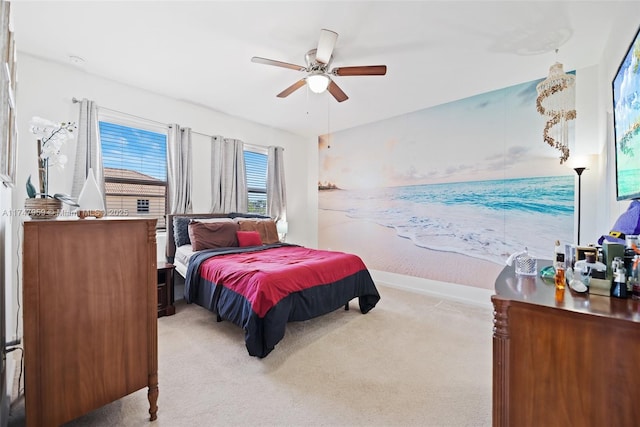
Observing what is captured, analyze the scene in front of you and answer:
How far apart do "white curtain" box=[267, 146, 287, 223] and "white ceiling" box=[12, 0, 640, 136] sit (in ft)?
5.22

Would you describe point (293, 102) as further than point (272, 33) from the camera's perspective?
Yes

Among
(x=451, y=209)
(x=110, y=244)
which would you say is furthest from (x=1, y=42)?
(x=451, y=209)

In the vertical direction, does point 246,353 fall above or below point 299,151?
below

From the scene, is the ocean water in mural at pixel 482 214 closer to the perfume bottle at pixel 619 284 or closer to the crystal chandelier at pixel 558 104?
the crystal chandelier at pixel 558 104

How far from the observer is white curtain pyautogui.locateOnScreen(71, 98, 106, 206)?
300 centimetres

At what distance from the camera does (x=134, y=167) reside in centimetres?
355

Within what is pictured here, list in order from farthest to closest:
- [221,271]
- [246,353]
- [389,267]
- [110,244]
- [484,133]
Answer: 1. [389,267]
2. [484,133]
3. [221,271]
4. [246,353]
5. [110,244]

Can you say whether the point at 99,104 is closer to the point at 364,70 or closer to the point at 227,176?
the point at 227,176

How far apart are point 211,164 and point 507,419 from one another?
4287mm

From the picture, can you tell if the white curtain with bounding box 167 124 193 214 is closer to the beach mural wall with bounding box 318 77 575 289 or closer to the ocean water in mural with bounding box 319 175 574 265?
the beach mural wall with bounding box 318 77 575 289

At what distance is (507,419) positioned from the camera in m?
0.94

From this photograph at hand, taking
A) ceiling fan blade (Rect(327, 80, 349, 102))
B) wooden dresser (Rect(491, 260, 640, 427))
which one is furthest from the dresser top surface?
ceiling fan blade (Rect(327, 80, 349, 102))

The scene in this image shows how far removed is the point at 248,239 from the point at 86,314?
2.41 meters

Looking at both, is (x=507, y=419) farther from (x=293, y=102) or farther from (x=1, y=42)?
(x=293, y=102)
